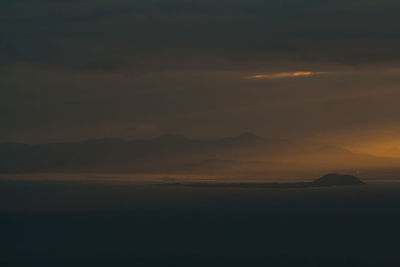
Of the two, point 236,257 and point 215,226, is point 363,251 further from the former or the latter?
point 215,226

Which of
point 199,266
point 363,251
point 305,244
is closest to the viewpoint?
point 199,266

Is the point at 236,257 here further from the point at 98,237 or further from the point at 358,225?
the point at 358,225

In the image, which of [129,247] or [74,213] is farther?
[74,213]

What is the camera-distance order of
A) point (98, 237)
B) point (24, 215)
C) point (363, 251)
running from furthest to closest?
point (24, 215)
point (98, 237)
point (363, 251)

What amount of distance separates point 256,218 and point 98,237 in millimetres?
45415

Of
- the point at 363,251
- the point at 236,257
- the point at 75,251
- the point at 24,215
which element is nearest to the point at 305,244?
the point at 363,251

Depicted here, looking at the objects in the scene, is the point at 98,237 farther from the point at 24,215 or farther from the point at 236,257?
the point at 24,215

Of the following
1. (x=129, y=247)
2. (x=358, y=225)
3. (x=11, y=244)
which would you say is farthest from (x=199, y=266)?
(x=358, y=225)

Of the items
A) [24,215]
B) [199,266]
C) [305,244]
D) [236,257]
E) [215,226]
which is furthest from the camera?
[24,215]

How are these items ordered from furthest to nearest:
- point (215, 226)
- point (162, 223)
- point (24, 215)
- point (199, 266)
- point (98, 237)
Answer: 1. point (24, 215)
2. point (162, 223)
3. point (215, 226)
4. point (98, 237)
5. point (199, 266)

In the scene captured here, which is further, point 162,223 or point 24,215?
point 24,215

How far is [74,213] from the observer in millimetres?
179875

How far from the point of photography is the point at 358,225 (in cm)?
13250

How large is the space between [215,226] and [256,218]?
20.0m
